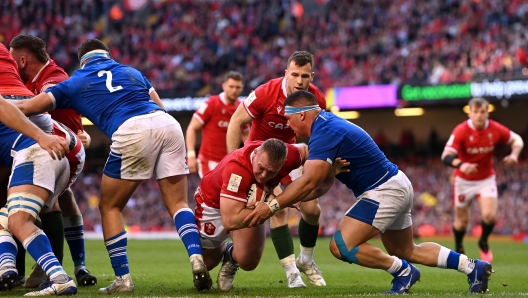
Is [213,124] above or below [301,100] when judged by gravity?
below

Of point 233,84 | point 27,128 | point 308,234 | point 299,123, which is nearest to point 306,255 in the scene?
point 308,234

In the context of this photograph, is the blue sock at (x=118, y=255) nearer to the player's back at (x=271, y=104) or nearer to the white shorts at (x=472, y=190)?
the player's back at (x=271, y=104)

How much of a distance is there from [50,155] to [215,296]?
6.19 ft

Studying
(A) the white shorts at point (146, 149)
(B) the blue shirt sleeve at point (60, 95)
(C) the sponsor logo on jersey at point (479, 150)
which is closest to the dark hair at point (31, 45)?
(B) the blue shirt sleeve at point (60, 95)

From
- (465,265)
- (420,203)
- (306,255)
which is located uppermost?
(465,265)

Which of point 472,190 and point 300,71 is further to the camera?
point 472,190

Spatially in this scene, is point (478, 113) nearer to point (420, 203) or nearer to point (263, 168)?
point (263, 168)

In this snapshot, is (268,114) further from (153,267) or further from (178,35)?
(178,35)

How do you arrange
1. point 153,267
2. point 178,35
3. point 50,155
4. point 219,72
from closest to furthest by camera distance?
point 50,155 → point 153,267 → point 219,72 → point 178,35

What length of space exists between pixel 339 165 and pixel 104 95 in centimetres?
233

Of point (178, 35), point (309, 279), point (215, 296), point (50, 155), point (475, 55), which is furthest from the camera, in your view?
point (178, 35)

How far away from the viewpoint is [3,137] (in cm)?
686

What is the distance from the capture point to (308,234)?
8.80m

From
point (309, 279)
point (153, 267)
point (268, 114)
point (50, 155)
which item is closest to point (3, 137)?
point (50, 155)
